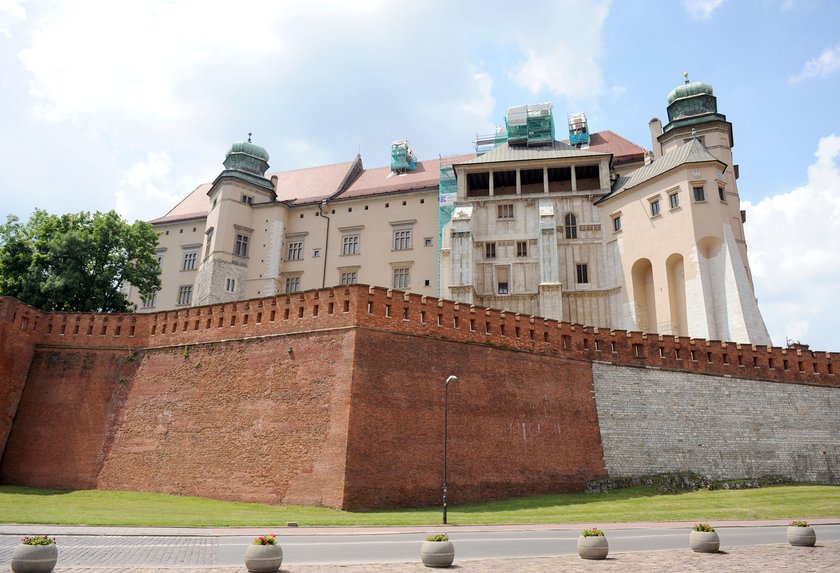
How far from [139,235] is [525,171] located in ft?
102

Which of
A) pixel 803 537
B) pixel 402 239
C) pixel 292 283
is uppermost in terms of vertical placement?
pixel 402 239

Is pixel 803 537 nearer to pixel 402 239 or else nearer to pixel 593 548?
pixel 593 548

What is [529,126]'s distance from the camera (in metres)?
56.5

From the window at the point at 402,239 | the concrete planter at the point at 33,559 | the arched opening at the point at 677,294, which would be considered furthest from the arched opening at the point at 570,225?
the concrete planter at the point at 33,559

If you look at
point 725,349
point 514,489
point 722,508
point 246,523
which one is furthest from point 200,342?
point 725,349

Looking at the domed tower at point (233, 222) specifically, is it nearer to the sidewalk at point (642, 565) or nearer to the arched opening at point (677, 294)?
the arched opening at point (677, 294)

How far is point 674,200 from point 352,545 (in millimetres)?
36631

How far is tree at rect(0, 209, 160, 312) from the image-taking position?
1515 inches

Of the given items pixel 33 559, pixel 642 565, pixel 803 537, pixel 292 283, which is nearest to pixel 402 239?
pixel 292 283

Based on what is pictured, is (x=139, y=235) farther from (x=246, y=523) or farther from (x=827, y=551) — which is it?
(x=827, y=551)

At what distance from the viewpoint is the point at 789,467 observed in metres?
Answer: 32.0

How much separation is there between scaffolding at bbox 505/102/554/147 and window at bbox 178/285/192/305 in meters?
33.6

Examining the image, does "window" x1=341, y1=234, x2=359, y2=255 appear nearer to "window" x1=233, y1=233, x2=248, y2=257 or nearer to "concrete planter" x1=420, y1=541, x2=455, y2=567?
"window" x1=233, y1=233, x2=248, y2=257

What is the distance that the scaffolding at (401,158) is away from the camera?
63.2m
